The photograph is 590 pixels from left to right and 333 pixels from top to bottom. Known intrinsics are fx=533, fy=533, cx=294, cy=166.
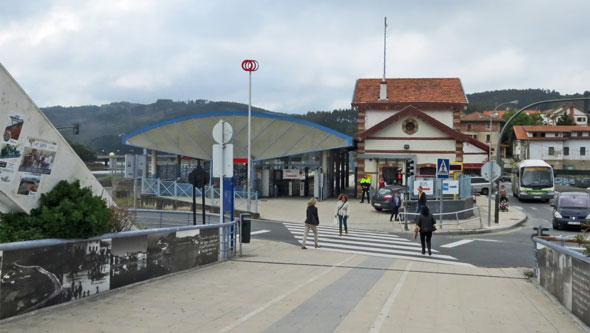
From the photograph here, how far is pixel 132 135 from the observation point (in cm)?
3981

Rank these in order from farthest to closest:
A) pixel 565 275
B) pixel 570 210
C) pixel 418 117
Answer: pixel 418 117
pixel 570 210
pixel 565 275

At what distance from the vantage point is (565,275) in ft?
25.8

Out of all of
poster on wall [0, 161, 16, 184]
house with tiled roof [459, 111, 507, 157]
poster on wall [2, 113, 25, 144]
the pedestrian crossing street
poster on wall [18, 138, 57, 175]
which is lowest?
the pedestrian crossing street

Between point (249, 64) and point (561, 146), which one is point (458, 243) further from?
point (561, 146)

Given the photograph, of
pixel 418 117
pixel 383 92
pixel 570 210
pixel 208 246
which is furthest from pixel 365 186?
pixel 208 246

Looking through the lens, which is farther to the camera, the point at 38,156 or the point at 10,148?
the point at 38,156

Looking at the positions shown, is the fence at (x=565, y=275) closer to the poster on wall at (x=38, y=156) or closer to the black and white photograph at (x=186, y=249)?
the black and white photograph at (x=186, y=249)

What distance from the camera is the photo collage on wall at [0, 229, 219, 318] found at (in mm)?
6211

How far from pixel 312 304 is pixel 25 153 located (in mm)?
4566

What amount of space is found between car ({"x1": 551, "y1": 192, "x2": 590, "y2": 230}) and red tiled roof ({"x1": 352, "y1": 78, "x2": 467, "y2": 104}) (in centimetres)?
2145

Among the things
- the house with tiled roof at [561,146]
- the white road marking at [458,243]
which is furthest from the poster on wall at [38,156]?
the house with tiled roof at [561,146]

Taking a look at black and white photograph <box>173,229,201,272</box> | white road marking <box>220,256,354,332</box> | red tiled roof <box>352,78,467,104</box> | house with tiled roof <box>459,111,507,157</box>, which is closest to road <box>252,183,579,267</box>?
white road marking <box>220,256,354,332</box>

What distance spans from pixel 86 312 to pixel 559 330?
593cm

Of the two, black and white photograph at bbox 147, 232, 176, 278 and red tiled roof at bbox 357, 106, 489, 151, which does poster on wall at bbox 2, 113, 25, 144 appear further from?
red tiled roof at bbox 357, 106, 489, 151
